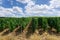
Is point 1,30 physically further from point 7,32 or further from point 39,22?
point 39,22

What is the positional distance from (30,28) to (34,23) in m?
0.76

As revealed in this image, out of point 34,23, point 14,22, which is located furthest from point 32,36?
point 14,22

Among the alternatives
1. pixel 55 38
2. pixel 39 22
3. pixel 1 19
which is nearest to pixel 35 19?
pixel 39 22

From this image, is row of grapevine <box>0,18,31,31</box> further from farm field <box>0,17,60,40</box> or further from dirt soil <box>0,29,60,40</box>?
dirt soil <box>0,29,60,40</box>

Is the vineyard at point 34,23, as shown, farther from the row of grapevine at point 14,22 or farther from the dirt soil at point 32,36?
the dirt soil at point 32,36

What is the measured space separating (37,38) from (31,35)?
1279mm

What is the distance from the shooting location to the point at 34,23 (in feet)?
51.9

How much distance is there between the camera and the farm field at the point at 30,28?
15170 mm

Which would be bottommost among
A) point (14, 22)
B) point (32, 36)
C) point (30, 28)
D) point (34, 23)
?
point (32, 36)

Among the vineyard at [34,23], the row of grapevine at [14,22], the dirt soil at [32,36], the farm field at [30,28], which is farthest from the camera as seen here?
the row of grapevine at [14,22]

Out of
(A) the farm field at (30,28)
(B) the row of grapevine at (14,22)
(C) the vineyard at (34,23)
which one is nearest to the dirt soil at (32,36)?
(A) the farm field at (30,28)

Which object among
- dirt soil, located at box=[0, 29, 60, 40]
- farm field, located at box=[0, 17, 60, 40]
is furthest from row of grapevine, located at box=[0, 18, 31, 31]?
dirt soil, located at box=[0, 29, 60, 40]

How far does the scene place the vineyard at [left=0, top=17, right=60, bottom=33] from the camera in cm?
1543

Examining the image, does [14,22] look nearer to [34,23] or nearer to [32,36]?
[34,23]
